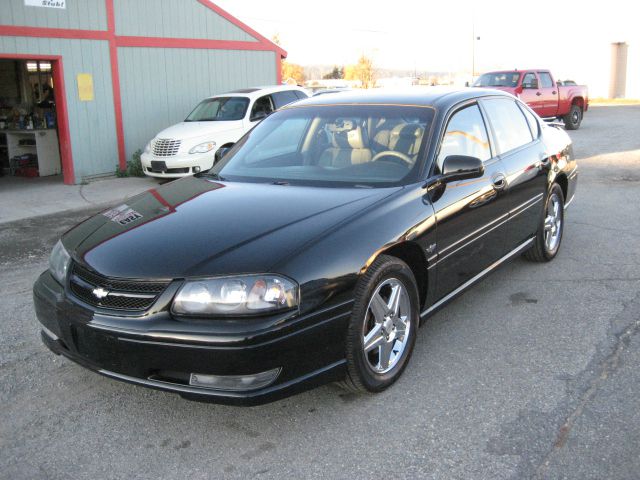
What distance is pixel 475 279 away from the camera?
450 cm

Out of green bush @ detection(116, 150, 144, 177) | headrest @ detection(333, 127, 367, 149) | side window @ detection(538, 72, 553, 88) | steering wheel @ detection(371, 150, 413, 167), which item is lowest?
green bush @ detection(116, 150, 144, 177)

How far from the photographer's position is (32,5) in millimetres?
10961

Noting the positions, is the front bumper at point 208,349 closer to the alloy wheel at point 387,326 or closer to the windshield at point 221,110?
the alloy wheel at point 387,326

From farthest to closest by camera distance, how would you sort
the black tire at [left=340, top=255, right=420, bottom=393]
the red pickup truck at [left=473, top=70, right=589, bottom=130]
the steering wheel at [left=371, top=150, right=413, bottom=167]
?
the red pickup truck at [left=473, top=70, right=589, bottom=130]
the steering wheel at [left=371, top=150, right=413, bottom=167]
the black tire at [left=340, top=255, right=420, bottom=393]

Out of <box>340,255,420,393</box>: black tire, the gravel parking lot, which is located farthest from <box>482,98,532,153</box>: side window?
<box>340,255,420,393</box>: black tire

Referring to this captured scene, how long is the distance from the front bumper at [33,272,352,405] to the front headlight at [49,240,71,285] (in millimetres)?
289

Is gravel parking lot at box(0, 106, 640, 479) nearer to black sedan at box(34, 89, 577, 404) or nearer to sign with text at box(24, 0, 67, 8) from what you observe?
black sedan at box(34, 89, 577, 404)

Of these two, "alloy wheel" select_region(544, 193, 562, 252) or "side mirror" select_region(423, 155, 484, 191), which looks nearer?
"side mirror" select_region(423, 155, 484, 191)

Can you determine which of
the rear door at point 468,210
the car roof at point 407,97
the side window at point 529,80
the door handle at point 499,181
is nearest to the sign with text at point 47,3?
the car roof at point 407,97

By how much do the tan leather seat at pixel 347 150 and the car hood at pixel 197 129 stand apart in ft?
25.3

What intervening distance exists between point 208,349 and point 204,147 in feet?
30.1

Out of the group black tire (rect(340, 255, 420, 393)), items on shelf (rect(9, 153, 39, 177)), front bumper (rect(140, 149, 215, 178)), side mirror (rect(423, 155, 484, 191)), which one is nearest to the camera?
black tire (rect(340, 255, 420, 393))

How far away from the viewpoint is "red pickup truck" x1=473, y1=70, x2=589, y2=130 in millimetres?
19359

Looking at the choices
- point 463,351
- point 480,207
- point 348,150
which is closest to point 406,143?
point 348,150
